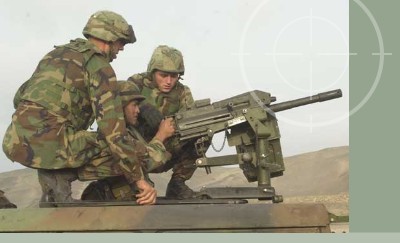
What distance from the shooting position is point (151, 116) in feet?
22.2

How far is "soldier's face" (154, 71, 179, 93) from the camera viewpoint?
7508 millimetres

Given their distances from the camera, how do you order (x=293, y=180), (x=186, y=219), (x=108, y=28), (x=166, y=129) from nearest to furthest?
(x=186, y=219)
(x=108, y=28)
(x=166, y=129)
(x=293, y=180)

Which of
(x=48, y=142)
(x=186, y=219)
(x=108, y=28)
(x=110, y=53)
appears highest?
(x=108, y=28)

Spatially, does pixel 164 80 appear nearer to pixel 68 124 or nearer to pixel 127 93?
pixel 127 93

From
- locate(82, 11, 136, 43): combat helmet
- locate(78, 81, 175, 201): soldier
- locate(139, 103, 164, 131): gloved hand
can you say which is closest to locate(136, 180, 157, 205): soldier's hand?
locate(78, 81, 175, 201): soldier

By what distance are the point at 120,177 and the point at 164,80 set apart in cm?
183

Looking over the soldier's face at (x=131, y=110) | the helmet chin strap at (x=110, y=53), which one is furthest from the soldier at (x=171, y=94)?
the helmet chin strap at (x=110, y=53)

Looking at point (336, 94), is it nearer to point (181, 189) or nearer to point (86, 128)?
point (181, 189)

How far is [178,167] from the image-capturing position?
7.43m

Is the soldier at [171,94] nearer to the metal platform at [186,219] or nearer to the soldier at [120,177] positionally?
the soldier at [120,177]

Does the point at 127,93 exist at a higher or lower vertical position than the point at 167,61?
lower

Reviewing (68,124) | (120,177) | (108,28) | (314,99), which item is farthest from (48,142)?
(314,99)

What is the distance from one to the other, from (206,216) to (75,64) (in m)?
1.80

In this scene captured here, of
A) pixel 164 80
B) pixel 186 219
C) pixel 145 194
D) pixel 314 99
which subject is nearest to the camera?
pixel 186 219
